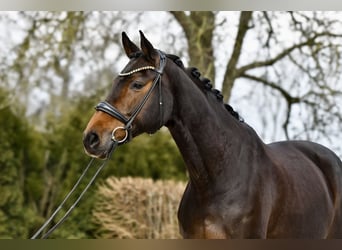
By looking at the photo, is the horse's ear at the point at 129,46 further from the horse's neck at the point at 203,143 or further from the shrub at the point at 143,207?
the shrub at the point at 143,207

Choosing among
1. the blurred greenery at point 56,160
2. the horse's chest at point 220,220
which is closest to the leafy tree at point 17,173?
the blurred greenery at point 56,160

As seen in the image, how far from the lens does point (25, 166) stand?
9.52 meters

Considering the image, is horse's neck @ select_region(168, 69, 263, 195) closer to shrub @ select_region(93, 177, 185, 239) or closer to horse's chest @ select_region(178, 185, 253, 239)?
horse's chest @ select_region(178, 185, 253, 239)

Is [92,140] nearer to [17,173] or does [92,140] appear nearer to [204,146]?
[204,146]

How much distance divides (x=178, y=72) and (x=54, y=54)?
7051 mm

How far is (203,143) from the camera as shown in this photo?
10.8 feet

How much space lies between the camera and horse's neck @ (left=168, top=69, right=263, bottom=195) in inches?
129

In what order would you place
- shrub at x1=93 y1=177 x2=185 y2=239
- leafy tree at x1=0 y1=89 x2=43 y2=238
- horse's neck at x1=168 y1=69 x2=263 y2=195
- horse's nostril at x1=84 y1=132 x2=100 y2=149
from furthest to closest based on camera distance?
leafy tree at x1=0 y1=89 x2=43 y2=238, shrub at x1=93 y1=177 x2=185 y2=239, horse's neck at x1=168 y1=69 x2=263 y2=195, horse's nostril at x1=84 y1=132 x2=100 y2=149

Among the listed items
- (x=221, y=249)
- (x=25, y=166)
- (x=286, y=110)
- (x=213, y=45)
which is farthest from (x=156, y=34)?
(x=221, y=249)

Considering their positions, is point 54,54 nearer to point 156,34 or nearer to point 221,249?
point 156,34

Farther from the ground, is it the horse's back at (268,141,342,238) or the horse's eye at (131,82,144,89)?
the horse's eye at (131,82,144,89)

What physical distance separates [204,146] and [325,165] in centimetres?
147

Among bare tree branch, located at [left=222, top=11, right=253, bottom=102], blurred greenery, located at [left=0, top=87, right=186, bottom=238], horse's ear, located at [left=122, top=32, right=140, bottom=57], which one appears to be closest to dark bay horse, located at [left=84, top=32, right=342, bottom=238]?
horse's ear, located at [left=122, top=32, right=140, bottom=57]

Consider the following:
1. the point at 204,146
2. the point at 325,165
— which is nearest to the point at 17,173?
the point at 325,165
